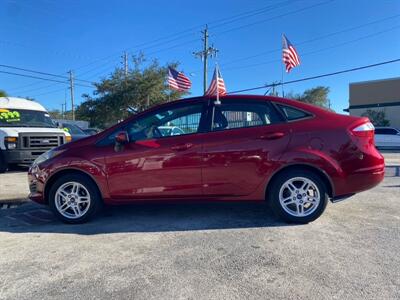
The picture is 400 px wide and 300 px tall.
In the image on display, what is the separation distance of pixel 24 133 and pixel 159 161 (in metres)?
7.56

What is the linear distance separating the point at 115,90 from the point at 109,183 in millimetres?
36463

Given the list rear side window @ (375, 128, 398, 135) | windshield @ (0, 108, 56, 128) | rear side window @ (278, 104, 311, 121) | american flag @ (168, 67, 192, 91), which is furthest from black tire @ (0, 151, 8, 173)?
rear side window @ (375, 128, 398, 135)

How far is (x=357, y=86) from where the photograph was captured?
36438mm

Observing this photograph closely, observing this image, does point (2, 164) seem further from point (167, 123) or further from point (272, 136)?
point (272, 136)

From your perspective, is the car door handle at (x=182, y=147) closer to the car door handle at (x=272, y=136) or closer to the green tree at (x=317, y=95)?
the car door handle at (x=272, y=136)

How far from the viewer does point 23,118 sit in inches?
458

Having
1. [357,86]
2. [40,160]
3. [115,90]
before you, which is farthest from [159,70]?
[40,160]

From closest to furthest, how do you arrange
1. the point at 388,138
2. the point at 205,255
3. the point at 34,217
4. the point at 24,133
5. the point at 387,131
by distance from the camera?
the point at 205,255 < the point at 34,217 < the point at 24,133 < the point at 388,138 < the point at 387,131

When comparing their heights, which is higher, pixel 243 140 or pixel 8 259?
pixel 243 140

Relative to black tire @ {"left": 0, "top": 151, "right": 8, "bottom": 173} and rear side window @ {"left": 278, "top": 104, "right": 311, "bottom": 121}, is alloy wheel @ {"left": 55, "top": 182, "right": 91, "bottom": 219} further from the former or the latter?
black tire @ {"left": 0, "top": 151, "right": 8, "bottom": 173}

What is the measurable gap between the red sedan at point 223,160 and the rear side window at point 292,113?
0.04 ft

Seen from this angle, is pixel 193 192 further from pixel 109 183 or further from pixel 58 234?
pixel 58 234

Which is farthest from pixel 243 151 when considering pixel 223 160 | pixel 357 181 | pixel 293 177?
pixel 357 181

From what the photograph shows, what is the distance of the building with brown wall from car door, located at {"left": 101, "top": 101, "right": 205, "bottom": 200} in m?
34.1
